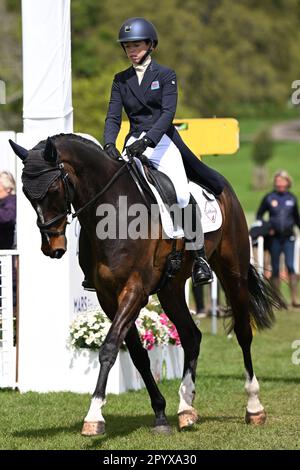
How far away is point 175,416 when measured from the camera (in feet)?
28.6

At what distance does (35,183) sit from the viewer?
22.0ft

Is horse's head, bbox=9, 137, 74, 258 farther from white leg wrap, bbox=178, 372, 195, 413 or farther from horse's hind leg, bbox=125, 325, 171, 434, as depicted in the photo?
white leg wrap, bbox=178, 372, 195, 413

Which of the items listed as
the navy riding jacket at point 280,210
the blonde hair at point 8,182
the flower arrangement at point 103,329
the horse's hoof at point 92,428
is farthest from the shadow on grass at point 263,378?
the navy riding jacket at point 280,210

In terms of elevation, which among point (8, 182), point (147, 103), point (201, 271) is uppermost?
point (147, 103)

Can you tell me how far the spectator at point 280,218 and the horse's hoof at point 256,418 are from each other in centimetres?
969

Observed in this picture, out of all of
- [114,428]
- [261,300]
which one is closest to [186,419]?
[114,428]

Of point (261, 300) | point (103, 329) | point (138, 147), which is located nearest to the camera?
point (138, 147)

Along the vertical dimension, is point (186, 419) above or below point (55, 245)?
below

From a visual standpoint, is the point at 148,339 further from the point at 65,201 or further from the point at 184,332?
the point at 65,201

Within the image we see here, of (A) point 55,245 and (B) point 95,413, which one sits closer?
(B) point 95,413

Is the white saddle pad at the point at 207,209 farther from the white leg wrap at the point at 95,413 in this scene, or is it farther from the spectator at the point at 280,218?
the spectator at the point at 280,218

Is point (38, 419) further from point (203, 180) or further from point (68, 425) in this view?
point (203, 180)

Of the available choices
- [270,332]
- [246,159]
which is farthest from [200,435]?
[246,159]

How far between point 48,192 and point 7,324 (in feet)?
11.6
